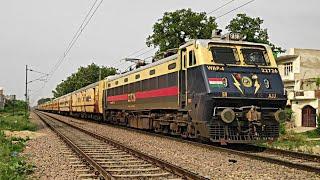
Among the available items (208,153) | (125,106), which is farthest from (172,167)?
(125,106)

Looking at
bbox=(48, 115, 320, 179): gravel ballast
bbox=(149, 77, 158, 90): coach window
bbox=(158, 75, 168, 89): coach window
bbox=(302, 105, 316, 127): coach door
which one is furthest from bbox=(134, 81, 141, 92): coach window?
bbox=(302, 105, 316, 127): coach door

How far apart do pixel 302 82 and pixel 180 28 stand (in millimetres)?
17056

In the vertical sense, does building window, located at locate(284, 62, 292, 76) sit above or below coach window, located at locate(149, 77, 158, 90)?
above

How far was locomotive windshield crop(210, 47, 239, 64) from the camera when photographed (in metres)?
13.8

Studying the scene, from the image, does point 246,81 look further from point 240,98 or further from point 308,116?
point 308,116

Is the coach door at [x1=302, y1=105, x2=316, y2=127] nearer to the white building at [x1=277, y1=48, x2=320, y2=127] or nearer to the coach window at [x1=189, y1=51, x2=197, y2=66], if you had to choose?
the white building at [x1=277, y1=48, x2=320, y2=127]

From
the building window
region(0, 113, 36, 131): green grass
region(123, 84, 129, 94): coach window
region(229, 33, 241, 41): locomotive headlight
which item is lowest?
region(0, 113, 36, 131): green grass

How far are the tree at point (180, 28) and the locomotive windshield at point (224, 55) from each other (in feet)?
117

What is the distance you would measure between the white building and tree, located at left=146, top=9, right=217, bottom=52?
1127 centimetres

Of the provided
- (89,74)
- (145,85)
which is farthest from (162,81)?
(89,74)

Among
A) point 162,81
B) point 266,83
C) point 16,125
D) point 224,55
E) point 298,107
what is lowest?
point 16,125

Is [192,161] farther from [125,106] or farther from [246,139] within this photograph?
[125,106]

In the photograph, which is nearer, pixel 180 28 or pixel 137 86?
pixel 137 86

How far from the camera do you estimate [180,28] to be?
5066 centimetres
